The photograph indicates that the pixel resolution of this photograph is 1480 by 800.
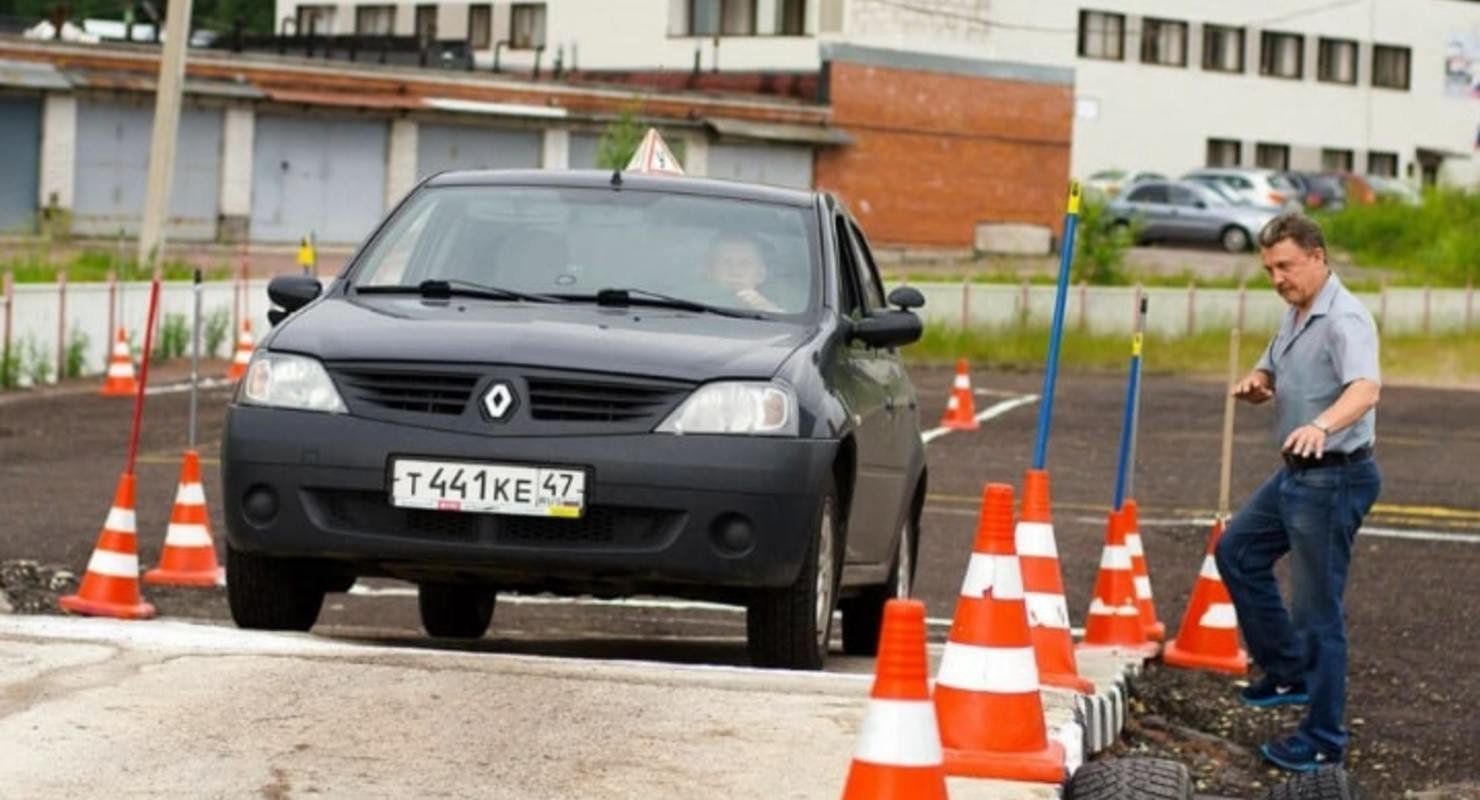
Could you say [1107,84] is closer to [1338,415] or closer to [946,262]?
[946,262]

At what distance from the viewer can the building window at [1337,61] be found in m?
98.4

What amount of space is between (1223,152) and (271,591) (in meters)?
86.7

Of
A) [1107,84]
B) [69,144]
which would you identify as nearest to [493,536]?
[69,144]

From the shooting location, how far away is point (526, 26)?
3597 inches

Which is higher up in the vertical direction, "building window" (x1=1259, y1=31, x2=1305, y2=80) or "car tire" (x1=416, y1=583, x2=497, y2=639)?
"building window" (x1=1259, y1=31, x2=1305, y2=80)

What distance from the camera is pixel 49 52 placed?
60.2 m

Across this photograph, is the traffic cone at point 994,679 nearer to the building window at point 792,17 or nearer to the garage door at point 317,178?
the garage door at point 317,178

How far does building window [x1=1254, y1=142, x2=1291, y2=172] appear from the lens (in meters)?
96.1

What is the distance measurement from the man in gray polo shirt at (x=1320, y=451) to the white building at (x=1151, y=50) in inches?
2705

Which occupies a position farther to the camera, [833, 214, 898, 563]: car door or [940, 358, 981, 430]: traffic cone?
[940, 358, 981, 430]: traffic cone

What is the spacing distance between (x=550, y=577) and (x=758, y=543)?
646 millimetres

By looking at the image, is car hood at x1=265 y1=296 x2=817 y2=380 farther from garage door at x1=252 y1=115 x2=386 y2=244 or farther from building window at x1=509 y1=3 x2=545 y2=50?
building window at x1=509 y1=3 x2=545 y2=50

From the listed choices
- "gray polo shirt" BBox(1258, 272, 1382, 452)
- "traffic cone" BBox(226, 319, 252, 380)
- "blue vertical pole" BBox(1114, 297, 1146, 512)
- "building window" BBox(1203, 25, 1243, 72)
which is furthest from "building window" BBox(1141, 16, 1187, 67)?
"gray polo shirt" BBox(1258, 272, 1382, 452)

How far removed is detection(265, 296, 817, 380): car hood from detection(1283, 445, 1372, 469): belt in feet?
5.31
